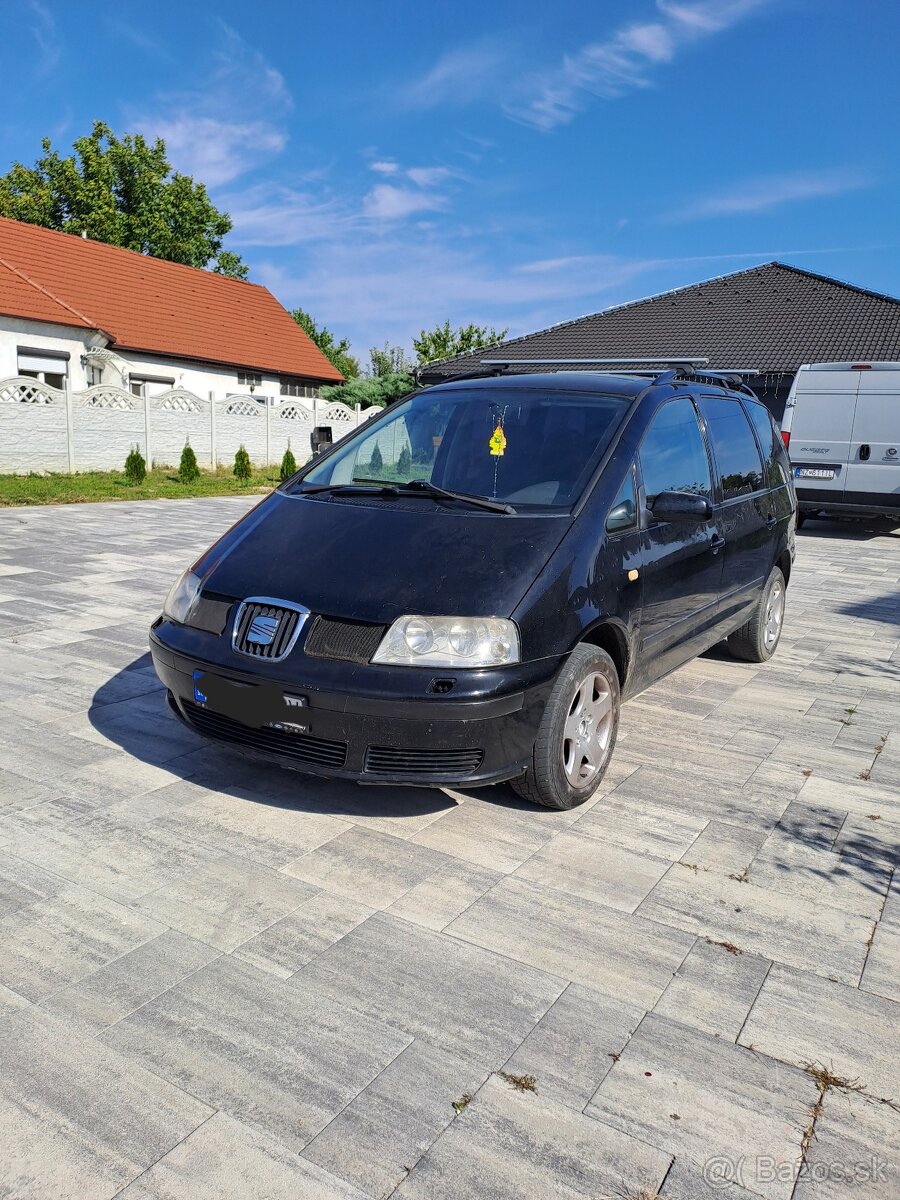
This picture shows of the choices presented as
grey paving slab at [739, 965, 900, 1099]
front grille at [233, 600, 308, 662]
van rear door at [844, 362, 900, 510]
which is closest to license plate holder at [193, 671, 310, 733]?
front grille at [233, 600, 308, 662]

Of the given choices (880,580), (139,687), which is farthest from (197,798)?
(880,580)

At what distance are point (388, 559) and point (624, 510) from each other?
1.19 metres

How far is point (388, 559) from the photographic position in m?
3.84

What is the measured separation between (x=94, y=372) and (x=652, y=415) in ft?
88.4

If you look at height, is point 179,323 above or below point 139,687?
above

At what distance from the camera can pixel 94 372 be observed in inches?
1111

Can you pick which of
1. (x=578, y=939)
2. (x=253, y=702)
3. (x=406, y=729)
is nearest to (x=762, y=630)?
(x=406, y=729)

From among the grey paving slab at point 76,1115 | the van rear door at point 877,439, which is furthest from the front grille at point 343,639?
the van rear door at point 877,439

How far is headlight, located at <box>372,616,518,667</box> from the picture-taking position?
139 inches

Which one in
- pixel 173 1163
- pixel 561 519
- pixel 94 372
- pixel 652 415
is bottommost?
pixel 173 1163

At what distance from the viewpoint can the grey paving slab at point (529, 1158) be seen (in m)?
2.06

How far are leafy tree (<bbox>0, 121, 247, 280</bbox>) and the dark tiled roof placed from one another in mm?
20069

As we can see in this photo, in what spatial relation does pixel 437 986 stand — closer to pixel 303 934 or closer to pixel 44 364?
pixel 303 934

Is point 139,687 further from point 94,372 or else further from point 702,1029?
point 94,372
